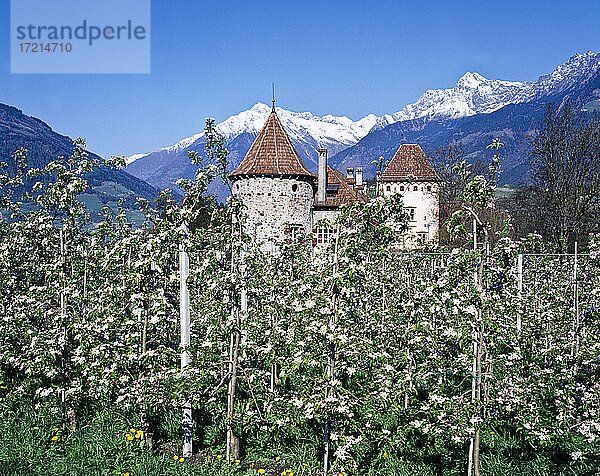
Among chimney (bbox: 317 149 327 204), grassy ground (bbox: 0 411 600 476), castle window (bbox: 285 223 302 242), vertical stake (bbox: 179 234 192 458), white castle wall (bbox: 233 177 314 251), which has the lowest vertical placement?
grassy ground (bbox: 0 411 600 476)

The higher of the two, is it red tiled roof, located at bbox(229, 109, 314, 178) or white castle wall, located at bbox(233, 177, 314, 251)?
red tiled roof, located at bbox(229, 109, 314, 178)

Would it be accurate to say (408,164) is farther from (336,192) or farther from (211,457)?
(211,457)

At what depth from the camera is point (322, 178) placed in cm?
3206

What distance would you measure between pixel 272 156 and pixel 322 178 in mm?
5296

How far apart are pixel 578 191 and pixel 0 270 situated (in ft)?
91.1

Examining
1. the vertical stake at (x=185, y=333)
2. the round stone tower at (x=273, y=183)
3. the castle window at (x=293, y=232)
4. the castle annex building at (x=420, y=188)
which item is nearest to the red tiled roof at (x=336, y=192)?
the round stone tower at (x=273, y=183)

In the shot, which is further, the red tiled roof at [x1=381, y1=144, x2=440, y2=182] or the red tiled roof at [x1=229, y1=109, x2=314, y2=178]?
the red tiled roof at [x1=381, y1=144, x2=440, y2=182]

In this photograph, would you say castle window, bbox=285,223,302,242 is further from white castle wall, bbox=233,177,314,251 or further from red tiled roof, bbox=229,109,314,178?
red tiled roof, bbox=229,109,314,178

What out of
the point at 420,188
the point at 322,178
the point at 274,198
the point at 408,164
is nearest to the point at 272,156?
the point at 274,198

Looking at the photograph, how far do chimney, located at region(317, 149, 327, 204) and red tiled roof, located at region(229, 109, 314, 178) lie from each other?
135 inches

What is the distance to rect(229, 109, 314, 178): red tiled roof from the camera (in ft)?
88.9

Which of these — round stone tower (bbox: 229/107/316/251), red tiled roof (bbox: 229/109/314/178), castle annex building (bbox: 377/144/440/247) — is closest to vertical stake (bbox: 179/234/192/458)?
round stone tower (bbox: 229/107/316/251)

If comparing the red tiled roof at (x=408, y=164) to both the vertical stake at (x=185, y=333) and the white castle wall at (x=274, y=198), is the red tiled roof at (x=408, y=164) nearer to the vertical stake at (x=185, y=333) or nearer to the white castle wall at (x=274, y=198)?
the white castle wall at (x=274, y=198)

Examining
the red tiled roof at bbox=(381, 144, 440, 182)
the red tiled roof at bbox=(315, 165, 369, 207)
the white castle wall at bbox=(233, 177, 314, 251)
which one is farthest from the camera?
the red tiled roof at bbox=(381, 144, 440, 182)
